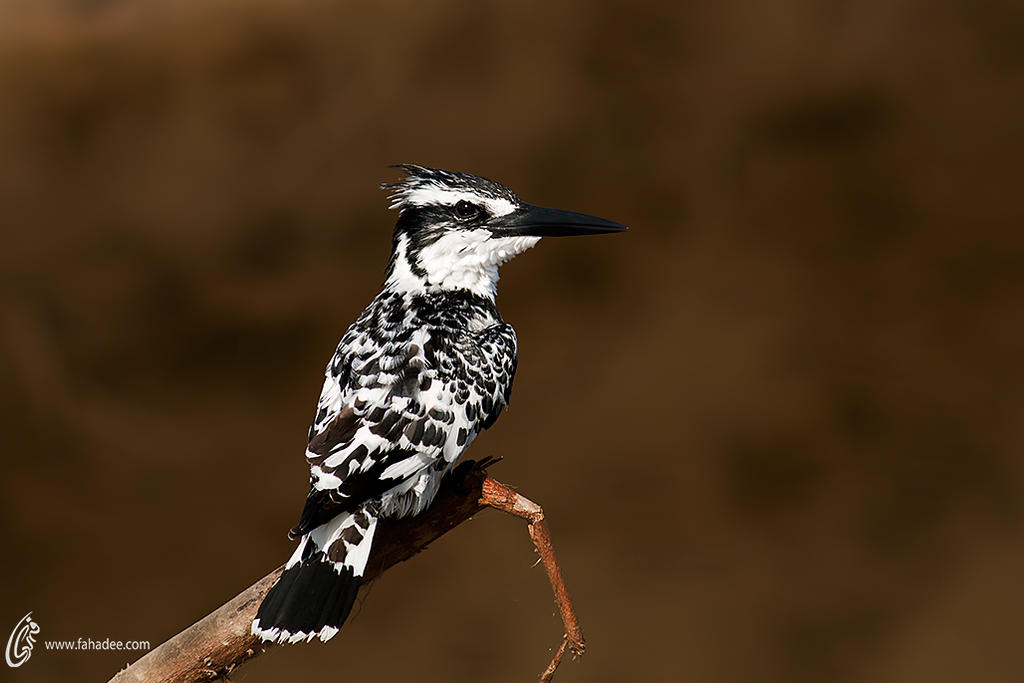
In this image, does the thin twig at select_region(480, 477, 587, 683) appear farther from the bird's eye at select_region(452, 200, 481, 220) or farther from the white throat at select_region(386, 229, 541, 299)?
the bird's eye at select_region(452, 200, 481, 220)

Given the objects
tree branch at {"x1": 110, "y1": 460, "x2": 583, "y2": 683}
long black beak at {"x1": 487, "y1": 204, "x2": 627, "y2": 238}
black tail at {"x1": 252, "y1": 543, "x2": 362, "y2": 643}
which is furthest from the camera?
long black beak at {"x1": 487, "y1": 204, "x2": 627, "y2": 238}

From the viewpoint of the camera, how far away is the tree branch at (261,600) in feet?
4.90

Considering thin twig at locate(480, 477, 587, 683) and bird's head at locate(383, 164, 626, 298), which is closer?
thin twig at locate(480, 477, 587, 683)

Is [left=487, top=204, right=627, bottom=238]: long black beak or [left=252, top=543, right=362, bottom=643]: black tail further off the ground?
[left=487, top=204, right=627, bottom=238]: long black beak

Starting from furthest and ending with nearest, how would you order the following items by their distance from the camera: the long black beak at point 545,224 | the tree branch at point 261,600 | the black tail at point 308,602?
the long black beak at point 545,224 < the tree branch at point 261,600 < the black tail at point 308,602

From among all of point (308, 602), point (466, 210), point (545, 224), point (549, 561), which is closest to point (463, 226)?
point (466, 210)

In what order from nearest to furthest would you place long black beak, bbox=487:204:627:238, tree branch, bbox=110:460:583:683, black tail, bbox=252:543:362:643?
black tail, bbox=252:543:362:643
tree branch, bbox=110:460:583:683
long black beak, bbox=487:204:627:238

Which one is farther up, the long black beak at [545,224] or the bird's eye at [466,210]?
the bird's eye at [466,210]

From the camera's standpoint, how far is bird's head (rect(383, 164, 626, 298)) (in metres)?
1.72

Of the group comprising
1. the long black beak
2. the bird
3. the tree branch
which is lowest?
the tree branch

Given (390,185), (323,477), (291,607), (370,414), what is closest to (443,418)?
(370,414)

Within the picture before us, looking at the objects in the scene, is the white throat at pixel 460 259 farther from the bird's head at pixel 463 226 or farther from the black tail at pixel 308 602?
the black tail at pixel 308 602

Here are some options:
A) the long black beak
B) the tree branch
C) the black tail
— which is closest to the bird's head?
the long black beak

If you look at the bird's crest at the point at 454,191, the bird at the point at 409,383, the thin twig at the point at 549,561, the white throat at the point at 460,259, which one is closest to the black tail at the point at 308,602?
the bird at the point at 409,383
